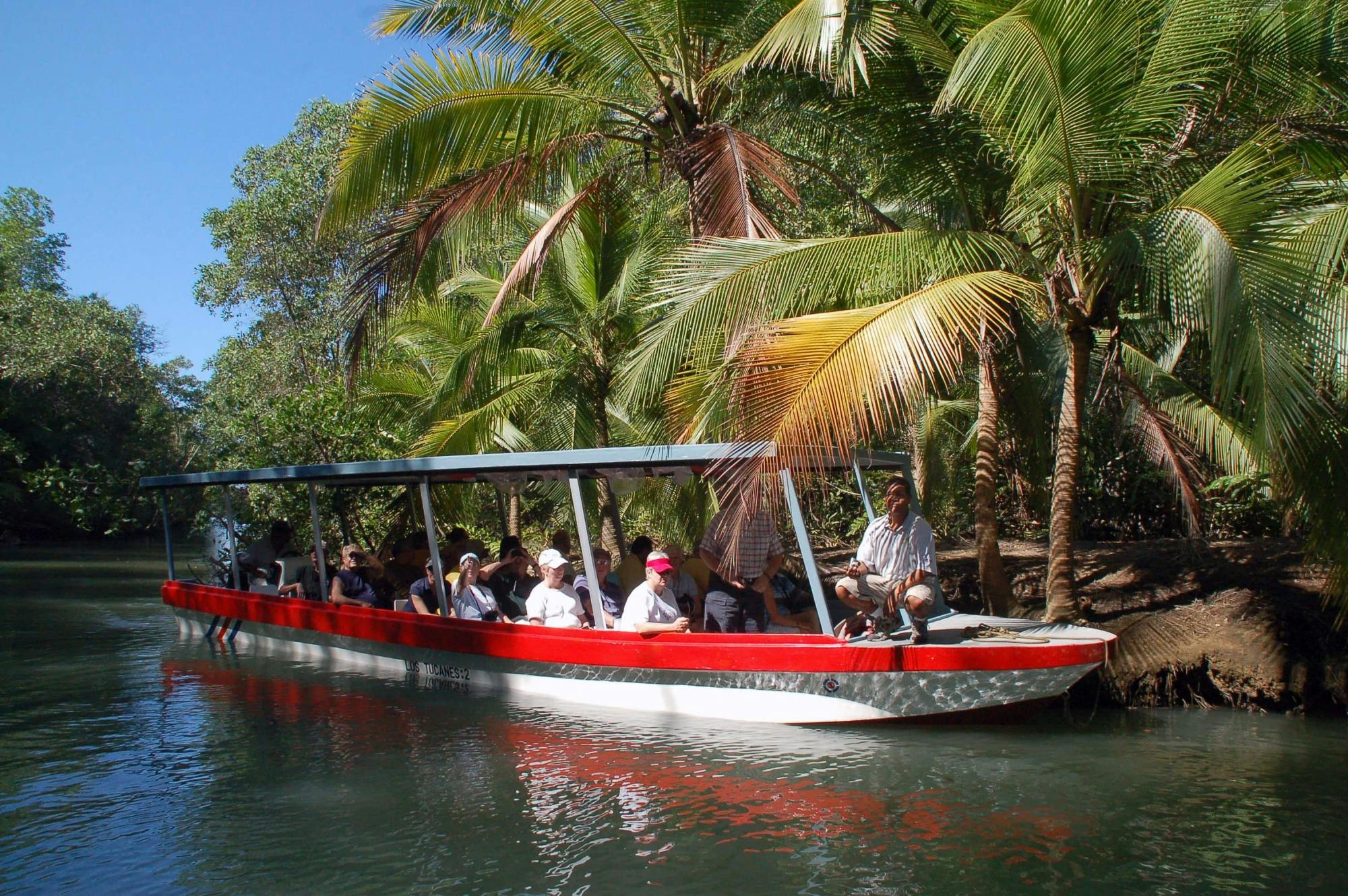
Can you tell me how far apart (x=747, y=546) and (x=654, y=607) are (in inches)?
36.3

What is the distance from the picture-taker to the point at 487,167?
12.4 m

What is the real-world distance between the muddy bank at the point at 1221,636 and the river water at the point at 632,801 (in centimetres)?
36

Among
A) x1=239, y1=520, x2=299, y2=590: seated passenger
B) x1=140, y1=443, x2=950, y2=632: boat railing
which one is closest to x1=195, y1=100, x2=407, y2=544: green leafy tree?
x1=239, y1=520, x2=299, y2=590: seated passenger

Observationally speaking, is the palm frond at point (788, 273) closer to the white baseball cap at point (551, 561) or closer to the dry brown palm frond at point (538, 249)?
the white baseball cap at point (551, 561)

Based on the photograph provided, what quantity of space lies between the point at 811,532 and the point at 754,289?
11.2 meters

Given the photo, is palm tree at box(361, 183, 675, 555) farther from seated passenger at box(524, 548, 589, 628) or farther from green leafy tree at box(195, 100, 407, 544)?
green leafy tree at box(195, 100, 407, 544)

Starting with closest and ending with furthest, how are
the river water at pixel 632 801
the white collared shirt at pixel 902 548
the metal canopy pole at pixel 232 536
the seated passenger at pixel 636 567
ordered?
1. the river water at pixel 632 801
2. the white collared shirt at pixel 902 548
3. the seated passenger at pixel 636 567
4. the metal canopy pole at pixel 232 536

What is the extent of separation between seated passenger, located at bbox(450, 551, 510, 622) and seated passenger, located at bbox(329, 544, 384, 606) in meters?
1.75

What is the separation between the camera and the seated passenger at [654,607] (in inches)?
357

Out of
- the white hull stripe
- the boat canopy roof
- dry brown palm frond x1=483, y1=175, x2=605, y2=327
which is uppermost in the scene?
dry brown palm frond x1=483, y1=175, x2=605, y2=327

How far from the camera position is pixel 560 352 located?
50.4 ft

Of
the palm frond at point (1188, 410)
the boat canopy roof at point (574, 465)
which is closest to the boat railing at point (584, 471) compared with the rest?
the boat canopy roof at point (574, 465)

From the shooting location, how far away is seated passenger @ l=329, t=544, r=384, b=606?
11992 mm

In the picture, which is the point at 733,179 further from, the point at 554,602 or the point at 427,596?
the point at 427,596
